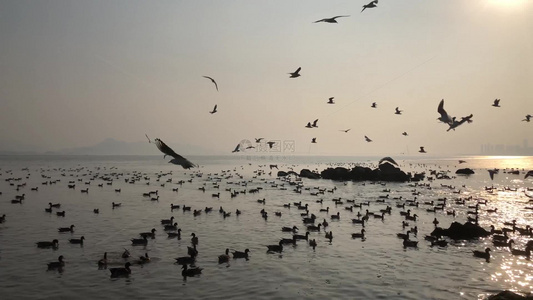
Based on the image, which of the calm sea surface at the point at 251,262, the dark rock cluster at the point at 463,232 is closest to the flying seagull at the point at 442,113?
the calm sea surface at the point at 251,262

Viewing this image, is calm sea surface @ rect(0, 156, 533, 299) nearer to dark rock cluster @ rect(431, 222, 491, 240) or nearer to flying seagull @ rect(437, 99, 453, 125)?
dark rock cluster @ rect(431, 222, 491, 240)

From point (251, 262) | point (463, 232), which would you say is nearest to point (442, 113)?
point (251, 262)

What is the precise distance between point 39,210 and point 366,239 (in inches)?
1406

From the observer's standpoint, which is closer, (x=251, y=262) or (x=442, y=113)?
(x=442, y=113)

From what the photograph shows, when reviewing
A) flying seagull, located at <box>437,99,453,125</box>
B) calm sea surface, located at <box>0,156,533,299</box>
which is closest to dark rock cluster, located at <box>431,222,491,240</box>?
calm sea surface, located at <box>0,156,533,299</box>

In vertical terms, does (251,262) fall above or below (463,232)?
below

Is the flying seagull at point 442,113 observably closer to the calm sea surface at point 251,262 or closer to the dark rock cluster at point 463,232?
the calm sea surface at point 251,262

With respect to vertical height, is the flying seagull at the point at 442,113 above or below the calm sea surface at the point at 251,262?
above

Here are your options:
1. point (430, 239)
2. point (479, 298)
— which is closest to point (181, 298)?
point (479, 298)

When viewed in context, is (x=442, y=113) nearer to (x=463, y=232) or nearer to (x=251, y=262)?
A: (x=251, y=262)

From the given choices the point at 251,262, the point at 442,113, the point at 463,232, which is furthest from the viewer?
the point at 463,232

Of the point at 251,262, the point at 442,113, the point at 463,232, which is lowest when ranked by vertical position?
the point at 251,262

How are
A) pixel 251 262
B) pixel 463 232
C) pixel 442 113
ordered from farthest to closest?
Result: pixel 463 232
pixel 251 262
pixel 442 113

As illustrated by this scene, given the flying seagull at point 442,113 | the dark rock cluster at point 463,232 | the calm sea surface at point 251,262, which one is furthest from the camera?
the dark rock cluster at point 463,232
